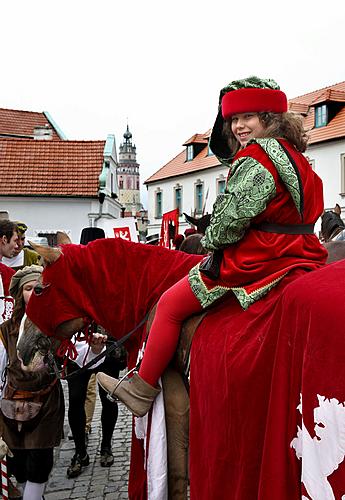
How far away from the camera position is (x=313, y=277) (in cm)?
198

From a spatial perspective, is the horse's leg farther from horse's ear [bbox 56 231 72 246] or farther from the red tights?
horse's ear [bbox 56 231 72 246]

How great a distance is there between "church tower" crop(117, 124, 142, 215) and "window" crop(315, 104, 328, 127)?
113 m

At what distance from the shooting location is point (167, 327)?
106 inches

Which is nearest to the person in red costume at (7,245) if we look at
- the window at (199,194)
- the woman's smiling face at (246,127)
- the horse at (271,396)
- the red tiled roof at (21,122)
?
the horse at (271,396)

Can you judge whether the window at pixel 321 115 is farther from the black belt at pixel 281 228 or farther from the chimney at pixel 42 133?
the black belt at pixel 281 228

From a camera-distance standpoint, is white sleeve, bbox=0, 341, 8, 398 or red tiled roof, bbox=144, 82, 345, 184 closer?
white sleeve, bbox=0, 341, 8, 398

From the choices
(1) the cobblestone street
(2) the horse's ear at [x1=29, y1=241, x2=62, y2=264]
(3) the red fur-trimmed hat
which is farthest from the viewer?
(1) the cobblestone street

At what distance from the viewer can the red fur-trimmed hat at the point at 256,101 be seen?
2.55m

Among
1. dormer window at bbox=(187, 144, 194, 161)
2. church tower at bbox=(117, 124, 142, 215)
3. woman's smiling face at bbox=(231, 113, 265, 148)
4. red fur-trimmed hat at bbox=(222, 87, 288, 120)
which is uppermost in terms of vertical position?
church tower at bbox=(117, 124, 142, 215)

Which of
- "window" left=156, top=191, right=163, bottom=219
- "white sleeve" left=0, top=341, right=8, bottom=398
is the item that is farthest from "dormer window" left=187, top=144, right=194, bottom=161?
"white sleeve" left=0, top=341, right=8, bottom=398

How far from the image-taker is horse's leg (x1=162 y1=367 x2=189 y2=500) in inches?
109

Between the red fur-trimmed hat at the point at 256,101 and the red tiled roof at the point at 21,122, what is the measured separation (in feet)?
91.9

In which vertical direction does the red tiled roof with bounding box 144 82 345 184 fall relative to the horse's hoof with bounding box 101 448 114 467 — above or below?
above

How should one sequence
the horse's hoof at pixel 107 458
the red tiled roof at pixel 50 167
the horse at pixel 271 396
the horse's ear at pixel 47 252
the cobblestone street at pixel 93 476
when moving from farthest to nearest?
the red tiled roof at pixel 50 167 < the horse's hoof at pixel 107 458 < the cobblestone street at pixel 93 476 < the horse's ear at pixel 47 252 < the horse at pixel 271 396
